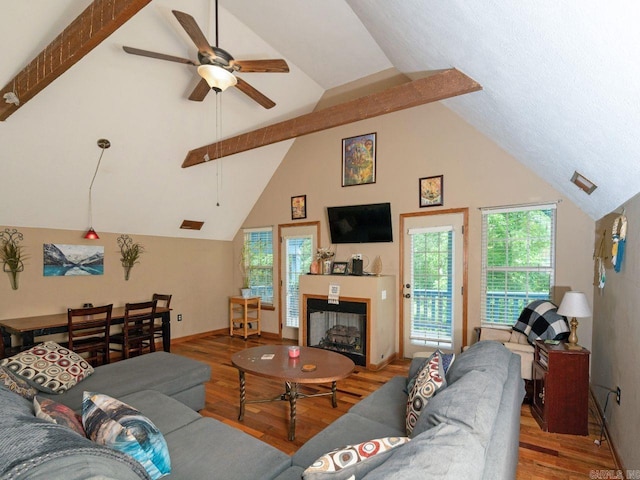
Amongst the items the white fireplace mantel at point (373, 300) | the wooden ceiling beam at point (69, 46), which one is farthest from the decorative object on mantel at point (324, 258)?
the wooden ceiling beam at point (69, 46)

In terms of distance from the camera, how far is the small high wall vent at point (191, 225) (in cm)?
565

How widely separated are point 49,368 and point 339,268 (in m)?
3.43

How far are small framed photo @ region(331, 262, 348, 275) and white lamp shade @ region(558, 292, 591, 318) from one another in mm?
2661

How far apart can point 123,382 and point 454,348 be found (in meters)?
3.68

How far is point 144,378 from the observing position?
2.61m

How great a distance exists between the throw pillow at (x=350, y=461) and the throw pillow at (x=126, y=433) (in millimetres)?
681

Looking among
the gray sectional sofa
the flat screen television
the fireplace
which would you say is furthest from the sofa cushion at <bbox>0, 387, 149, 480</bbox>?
the flat screen television

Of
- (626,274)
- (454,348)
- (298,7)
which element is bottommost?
(454,348)

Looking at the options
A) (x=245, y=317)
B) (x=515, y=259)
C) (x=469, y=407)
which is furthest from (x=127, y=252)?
(x=515, y=259)

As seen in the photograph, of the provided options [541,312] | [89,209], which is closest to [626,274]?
[541,312]

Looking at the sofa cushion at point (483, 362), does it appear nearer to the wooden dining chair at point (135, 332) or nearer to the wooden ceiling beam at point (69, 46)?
the wooden ceiling beam at point (69, 46)

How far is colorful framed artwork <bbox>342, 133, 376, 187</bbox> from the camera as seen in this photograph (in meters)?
4.91

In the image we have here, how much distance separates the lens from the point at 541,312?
10.9 ft

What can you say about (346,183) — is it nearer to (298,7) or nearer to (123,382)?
(298,7)
